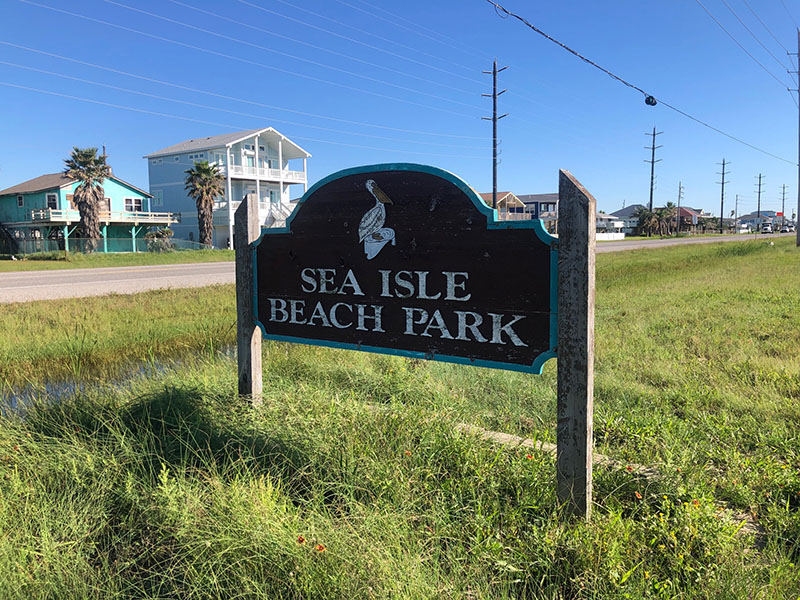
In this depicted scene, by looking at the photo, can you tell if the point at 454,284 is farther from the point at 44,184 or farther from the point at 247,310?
the point at 44,184

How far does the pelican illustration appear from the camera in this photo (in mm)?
3480

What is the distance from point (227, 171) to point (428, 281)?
43.7m

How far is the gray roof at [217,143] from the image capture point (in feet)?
150

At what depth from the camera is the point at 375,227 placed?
139 inches

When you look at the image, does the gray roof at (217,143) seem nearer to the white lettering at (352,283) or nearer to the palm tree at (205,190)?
the palm tree at (205,190)

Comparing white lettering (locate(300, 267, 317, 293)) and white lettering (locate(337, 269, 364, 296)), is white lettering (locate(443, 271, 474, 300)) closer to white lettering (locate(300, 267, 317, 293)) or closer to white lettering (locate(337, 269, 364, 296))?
white lettering (locate(337, 269, 364, 296))

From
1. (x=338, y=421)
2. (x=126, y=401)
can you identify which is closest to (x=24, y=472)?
(x=126, y=401)

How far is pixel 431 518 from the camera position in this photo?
2.63 meters

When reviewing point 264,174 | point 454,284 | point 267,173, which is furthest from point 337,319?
point 267,173

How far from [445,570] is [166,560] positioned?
1.14 metres

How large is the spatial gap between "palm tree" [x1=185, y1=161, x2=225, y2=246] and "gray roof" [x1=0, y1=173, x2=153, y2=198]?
621 cm

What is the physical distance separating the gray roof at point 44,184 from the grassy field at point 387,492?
4196 cm

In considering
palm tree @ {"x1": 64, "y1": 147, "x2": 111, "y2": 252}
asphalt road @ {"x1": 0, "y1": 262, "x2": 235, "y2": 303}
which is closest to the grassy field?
asphalt road @ {"x1": 0, "y1": 262, "x2": 235, "y2": 303}

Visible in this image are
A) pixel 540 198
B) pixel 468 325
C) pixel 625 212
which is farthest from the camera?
pixel 625 212
